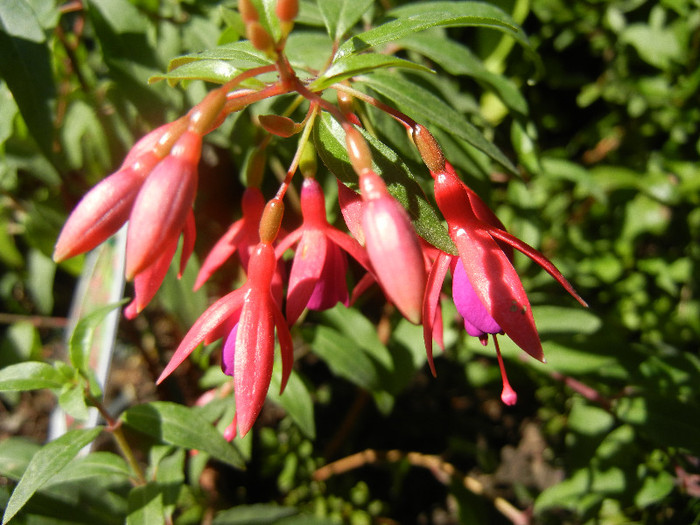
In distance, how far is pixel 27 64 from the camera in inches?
26.7

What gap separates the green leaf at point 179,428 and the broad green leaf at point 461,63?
59cm

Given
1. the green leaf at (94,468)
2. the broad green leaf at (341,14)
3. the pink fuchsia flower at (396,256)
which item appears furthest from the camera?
the green leaf at (94,468)

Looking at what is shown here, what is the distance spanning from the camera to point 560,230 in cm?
140

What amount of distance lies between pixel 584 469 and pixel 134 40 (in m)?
1.08

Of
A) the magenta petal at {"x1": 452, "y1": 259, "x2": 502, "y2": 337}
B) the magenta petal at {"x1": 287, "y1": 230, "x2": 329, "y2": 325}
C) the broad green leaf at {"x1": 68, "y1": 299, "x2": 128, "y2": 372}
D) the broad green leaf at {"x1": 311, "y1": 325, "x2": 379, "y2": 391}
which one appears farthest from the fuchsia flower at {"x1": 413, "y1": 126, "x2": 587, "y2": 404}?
the broad green leaf at {"x1": 68, "y1": 299, "x2": 128, "y2": 372}

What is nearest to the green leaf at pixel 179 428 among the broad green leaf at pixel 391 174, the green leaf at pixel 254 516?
the green leaf at pixel 254 516

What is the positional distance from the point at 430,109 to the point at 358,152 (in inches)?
6.3

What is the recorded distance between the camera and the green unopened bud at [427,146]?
0.51m

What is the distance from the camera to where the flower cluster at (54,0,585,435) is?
39 centimetres

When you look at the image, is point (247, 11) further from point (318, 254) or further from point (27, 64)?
point (27, 64)

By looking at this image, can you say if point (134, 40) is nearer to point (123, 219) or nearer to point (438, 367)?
point (123, 219)

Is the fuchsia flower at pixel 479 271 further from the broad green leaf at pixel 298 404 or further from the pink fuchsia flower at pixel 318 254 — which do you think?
the broad green leaf at pixel 298 404

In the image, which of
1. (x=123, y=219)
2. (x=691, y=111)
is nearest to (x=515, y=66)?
(x=691, y=111)

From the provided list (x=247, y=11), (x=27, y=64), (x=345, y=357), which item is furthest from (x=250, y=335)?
(x=27, y=64)
